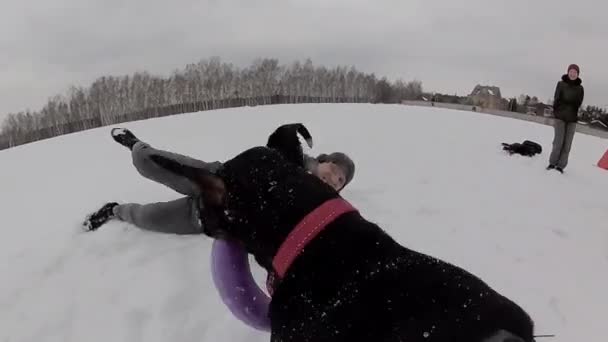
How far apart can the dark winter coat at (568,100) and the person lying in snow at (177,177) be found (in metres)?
4.48

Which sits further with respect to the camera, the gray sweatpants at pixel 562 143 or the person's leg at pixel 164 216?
the gray sweatpants at pixel 562 143

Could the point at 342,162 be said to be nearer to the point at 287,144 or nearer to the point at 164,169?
the point at 287,144

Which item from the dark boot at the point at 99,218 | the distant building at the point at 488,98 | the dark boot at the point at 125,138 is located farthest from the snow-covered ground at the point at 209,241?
the distant building at the point at 488,98

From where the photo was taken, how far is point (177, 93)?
46.1 m

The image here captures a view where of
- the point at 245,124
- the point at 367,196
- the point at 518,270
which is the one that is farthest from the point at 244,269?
the point at 245,124

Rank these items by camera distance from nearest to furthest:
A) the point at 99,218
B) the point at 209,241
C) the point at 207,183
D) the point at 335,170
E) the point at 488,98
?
the point at 207,183, the point at 335,170, the point at 209,241, the point at 99,218, the point at 488,98

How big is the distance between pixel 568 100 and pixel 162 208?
5247 mm

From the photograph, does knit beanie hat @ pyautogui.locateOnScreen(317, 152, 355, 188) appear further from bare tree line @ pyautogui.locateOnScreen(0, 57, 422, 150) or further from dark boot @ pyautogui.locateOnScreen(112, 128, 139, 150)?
bare tree line @ pyautogui.locateOnScreen(0, 57, 422, 150)

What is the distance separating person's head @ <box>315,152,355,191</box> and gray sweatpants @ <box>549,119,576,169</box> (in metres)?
4.43

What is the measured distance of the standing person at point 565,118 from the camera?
5.93 metres

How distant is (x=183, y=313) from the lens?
2570 mm

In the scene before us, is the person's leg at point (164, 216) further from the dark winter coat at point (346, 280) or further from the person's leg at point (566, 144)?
the person's leg at point (566, 144)

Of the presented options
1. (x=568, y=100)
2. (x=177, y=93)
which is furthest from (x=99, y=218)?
(x=177, y=93)

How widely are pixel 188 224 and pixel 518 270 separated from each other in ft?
7.31
